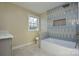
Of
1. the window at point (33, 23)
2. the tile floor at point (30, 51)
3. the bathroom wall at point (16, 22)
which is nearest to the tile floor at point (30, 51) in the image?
the tile floor at point (30, 51)

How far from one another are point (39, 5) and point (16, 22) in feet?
1.72

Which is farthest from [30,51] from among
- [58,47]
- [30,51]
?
[58,47]

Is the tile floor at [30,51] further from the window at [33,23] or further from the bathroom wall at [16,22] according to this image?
the window at [33,23]

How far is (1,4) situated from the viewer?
4.92 ft

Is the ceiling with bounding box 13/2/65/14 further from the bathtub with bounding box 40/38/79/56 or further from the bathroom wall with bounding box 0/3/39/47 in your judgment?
the bathtub with bounding box 40/38/79/56

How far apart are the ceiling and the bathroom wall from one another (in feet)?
0.23

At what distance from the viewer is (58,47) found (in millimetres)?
1630

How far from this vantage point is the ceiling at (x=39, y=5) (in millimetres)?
1559

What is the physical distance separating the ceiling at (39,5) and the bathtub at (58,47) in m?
0.59

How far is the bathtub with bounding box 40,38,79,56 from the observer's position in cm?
153

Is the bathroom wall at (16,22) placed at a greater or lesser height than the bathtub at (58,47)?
greater

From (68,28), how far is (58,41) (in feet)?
0.99

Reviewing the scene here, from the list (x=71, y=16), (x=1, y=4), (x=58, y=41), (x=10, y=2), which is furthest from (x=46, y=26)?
(x=1, y=4)

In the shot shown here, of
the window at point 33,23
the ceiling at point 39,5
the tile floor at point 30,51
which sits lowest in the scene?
the tile floor at point 30,51
